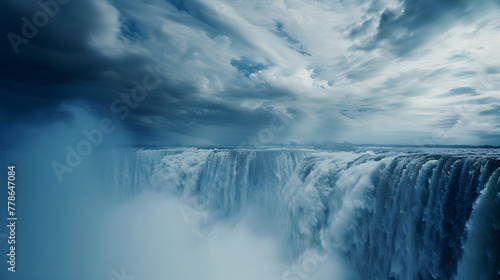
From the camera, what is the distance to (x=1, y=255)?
981 inches

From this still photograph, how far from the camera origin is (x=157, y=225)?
951 inches

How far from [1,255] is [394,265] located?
125 feet

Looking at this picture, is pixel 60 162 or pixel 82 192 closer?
pixel 82 192

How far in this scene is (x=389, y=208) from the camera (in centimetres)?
769

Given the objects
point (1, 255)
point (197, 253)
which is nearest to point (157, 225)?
point (197, 253)

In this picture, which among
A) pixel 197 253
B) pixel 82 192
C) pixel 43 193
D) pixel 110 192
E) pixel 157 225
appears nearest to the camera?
pixel 197 253

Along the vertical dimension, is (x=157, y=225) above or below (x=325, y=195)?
below

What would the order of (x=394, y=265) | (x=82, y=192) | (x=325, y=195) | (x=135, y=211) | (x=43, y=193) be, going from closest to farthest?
(x=394, y=265) → (x=325, y=195) → (x=135, y=211) → (x=82, y=192) → (x=43, y=193)

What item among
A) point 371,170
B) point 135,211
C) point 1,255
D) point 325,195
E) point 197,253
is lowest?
point 1,255

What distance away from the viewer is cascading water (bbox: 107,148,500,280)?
5203 mm

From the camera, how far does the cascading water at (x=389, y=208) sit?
17.1 ft

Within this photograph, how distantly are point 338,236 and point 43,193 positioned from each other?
47061mm

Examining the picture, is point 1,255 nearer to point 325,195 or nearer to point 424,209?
point 325,195

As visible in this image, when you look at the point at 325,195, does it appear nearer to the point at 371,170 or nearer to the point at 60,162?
the point at 371,170
